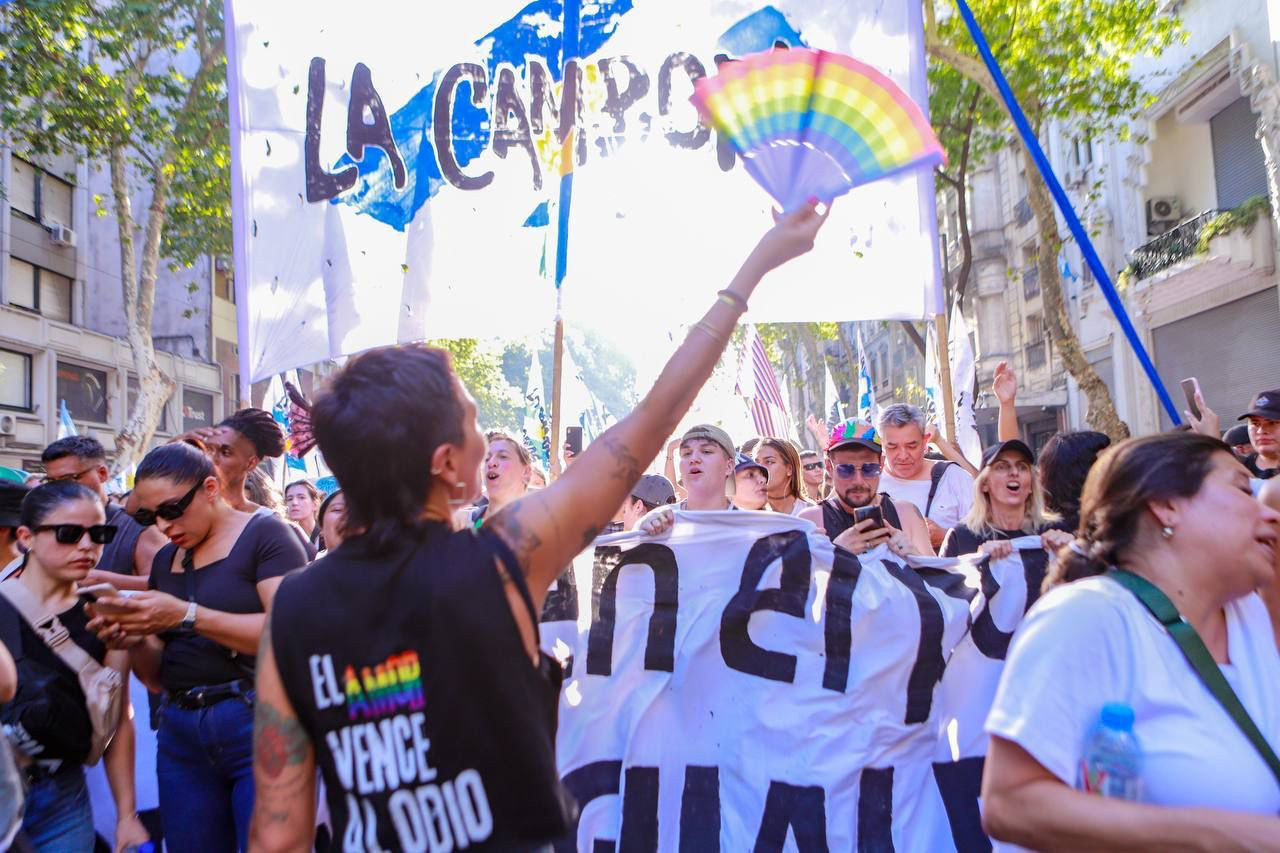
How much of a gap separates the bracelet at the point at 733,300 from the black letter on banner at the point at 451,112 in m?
3.81

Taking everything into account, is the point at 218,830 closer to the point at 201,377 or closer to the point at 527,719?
the point at 527,719

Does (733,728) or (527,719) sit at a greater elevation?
(527,719)

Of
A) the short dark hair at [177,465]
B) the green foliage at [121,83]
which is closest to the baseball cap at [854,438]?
the short dark hair at [177,465]

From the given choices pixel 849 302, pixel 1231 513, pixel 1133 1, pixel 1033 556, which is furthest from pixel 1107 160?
pixel 1231 513

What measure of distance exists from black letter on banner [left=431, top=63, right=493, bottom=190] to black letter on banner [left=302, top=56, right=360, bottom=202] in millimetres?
425

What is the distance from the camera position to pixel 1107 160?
20.8 meters

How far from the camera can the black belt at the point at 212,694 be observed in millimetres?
3344

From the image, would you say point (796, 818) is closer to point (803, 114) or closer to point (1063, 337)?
point (803, 114)

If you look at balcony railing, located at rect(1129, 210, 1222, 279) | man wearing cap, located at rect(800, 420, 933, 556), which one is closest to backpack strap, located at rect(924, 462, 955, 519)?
man wearing cap, located at rect(800, 420, 933, 556)

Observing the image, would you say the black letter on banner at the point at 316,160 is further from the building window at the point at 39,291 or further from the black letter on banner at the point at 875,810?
the building window at the point at 39,291

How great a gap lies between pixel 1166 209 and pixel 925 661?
17792 mm

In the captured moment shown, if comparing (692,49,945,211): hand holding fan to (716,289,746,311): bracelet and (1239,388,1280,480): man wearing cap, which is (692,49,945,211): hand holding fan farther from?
(1239,388,1280,480): man wearing cap

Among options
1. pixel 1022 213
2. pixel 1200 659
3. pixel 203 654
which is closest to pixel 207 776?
pixel 203 654

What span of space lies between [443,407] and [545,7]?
424 cm
